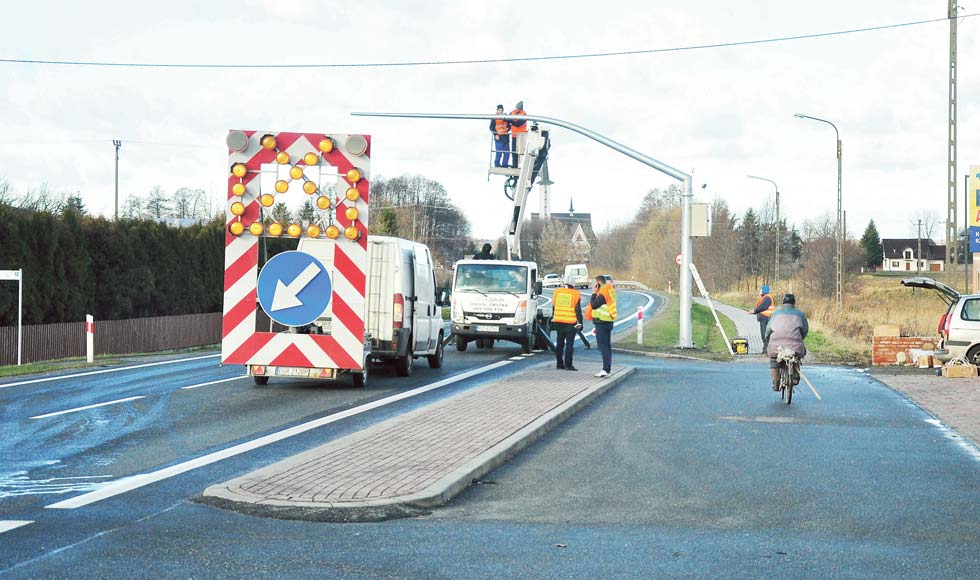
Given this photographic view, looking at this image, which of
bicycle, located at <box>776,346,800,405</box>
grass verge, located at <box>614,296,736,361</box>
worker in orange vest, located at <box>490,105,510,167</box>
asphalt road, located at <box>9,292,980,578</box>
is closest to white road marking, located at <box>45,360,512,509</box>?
asphalt road, located at <box>9,292,980,578</box>

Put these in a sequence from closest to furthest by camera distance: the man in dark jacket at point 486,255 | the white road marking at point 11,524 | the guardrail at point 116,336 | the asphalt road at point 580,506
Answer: the asphalt road at point 580,506, the white road marking at point 11,524, the guardrail at point 116,336, the man in dark jacket at point 486,255

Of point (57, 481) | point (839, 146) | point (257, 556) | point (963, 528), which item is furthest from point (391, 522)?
point (839, 146)

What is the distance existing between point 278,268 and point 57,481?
738 cm

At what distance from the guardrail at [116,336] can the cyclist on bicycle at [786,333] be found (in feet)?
56.2

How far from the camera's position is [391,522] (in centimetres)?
718

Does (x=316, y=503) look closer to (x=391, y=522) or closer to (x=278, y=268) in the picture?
(x=391, y=522)

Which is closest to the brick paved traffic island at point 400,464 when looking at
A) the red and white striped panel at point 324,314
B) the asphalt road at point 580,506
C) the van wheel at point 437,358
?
the asphalt road at point 580,506

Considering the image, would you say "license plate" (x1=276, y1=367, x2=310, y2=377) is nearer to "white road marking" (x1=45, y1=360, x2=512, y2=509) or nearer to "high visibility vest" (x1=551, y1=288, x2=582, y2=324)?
"white road marking" (x1=45, y1=360, x2=512, y2=509)

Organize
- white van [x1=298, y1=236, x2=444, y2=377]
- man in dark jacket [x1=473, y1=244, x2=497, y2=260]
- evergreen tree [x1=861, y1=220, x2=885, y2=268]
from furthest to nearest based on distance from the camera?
evergreen tree [x1=861, y1=220, x2=885, y2=268] → man in dark jacket [x1=473, y1=244, x2=497, y2=260] → white van [x1=298, y1=236, x2=444, y2=377]

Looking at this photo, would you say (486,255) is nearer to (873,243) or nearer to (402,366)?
(402,366)

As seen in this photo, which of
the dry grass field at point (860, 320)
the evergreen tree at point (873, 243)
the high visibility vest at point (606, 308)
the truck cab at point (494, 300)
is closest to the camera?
the high visibility vest at point (606, 308)

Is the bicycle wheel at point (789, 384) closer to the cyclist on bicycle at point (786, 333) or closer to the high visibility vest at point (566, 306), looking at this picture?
the cyclist on bicycle at point (786, 333)

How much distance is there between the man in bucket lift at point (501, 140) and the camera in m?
30.7

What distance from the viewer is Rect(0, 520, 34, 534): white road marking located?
683 cm
